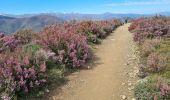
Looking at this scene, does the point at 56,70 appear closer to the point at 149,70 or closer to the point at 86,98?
the point at 86,98

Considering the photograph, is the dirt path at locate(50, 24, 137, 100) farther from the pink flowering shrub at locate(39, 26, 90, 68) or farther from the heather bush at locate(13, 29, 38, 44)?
the heather bush at locate(13, 29, 38, 44)

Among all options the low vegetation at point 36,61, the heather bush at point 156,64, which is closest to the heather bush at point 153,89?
the heather bush at point 156,64

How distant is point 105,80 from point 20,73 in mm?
3240

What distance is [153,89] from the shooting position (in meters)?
11.0

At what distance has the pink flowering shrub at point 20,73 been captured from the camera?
11.2 meters

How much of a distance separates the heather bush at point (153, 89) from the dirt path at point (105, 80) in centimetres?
59

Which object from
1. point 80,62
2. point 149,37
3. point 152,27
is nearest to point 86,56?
point 80,62

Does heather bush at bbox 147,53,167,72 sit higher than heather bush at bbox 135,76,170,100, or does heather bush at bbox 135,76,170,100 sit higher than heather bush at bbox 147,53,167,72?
heather bush at bbox 147,53,167,72

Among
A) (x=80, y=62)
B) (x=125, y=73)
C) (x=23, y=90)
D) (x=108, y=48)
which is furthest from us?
(x=108, y=48)

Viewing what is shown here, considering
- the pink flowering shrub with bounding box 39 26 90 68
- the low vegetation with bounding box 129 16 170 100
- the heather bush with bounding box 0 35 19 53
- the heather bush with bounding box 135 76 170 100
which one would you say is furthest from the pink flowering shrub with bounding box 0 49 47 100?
the low vegetation with bounding box 129 16 170 100

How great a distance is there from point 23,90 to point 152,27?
1279 cm

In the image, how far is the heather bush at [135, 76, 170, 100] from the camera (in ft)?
35.2

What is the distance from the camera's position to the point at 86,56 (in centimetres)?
1538

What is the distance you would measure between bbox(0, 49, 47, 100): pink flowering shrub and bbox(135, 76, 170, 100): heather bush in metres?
3.28
